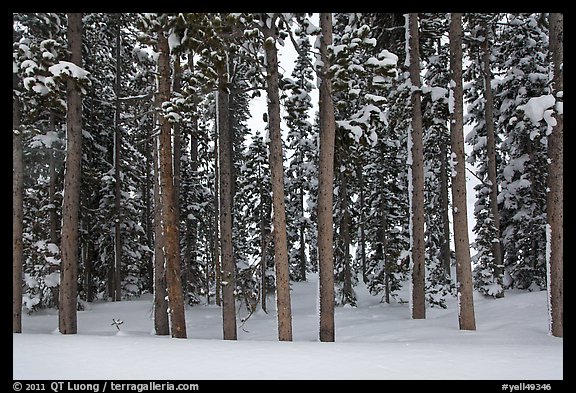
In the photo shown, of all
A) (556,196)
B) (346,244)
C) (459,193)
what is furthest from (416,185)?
(346,244)

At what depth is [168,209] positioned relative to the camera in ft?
40.5

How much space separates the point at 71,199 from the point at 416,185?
10617 millimetres

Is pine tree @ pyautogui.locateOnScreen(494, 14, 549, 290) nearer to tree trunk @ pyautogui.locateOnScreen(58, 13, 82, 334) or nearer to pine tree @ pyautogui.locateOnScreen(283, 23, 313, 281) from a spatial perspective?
pine tree @ pyautogui.locateOnScreen(283, 23, 313, 281)

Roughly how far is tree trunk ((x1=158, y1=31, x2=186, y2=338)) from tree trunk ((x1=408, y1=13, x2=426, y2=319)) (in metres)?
7.78

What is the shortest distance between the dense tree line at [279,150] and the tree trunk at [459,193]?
4 cm

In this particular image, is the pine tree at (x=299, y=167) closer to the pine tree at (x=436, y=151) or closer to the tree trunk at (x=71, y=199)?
the pine tree at (x=436, y=151)

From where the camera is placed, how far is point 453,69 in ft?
43.3

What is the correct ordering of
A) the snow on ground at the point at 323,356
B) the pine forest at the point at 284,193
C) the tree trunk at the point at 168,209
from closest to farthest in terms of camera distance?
the snow on ground at the point at 323,356, the pine forest at the point at 284,193, the tree trunk at the point at 168,209

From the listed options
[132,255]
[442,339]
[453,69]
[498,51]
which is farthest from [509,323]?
[132,255]

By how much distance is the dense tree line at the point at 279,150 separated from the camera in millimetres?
11406

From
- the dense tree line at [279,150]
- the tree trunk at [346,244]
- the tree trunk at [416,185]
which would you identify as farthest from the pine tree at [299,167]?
the tree trunk at [416,185]

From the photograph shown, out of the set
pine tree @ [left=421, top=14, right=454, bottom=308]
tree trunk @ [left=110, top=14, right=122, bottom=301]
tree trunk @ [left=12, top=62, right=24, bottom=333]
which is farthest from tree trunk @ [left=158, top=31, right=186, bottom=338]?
tree trunk @ [left=110, top=14, right=122, bottom=301]

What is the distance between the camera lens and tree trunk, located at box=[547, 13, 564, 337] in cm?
1115
